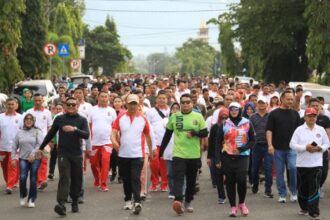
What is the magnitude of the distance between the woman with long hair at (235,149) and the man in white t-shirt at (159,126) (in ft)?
9.42

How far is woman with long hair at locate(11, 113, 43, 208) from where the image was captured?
1371 centimetres

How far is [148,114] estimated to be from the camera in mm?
Result: 15414

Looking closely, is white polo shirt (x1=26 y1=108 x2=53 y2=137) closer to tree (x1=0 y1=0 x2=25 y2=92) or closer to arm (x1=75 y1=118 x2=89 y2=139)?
arm (x1=75 y1=118 x2=89 y2=139)

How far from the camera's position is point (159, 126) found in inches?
603

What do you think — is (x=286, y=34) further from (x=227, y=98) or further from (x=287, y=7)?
(x=227, y=98)

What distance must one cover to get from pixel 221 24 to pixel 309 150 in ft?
158

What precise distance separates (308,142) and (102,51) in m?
89.9

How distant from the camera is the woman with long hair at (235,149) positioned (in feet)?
40.8

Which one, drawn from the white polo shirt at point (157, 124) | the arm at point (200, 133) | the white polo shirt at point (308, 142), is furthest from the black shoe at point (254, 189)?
the arm at point (200, 133)

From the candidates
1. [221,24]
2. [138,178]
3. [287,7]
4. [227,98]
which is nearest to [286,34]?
[287,7]

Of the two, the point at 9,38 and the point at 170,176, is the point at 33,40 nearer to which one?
the point at 9,38

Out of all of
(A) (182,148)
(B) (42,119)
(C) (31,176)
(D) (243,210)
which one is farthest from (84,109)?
(D) (243,210)

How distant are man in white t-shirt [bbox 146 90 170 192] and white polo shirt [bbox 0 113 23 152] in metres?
2.51

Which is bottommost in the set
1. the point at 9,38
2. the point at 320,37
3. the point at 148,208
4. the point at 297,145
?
the point at 148,208
